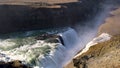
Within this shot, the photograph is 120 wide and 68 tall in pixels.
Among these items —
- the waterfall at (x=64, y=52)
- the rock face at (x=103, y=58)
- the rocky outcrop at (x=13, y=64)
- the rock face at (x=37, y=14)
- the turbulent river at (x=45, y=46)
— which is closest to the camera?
the rock face at (x=103, y=58)

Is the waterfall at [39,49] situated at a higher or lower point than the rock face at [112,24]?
lower

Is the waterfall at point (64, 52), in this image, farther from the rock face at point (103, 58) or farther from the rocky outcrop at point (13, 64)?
the rock face at point (103, 58)

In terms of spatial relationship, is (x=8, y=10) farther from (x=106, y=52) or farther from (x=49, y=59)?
(x=106, y=52)

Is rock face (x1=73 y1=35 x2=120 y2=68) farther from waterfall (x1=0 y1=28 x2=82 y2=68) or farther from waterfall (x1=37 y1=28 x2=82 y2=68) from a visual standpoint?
waterfall (x1=37 y1=28 x2=82 y2=68)

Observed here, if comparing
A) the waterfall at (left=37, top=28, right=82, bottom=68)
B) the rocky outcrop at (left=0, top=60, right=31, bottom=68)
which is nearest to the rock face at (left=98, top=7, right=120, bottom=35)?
the waterfall at (left=37, top=28, right=82, bottom=68)

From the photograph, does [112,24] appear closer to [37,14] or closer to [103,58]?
[37,14]

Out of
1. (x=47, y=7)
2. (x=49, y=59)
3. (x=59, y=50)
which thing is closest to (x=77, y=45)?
(x=59, y=50)

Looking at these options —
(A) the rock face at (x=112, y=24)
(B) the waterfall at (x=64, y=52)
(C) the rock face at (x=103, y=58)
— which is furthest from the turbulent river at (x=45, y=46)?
(C) the rock face at (x=103, y=58)

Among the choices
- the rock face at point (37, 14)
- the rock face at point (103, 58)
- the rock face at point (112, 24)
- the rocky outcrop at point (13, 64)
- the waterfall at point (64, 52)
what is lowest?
the rock face at point (103, 58)
